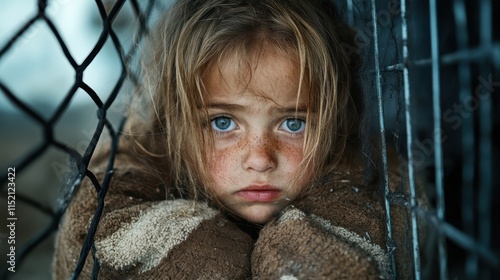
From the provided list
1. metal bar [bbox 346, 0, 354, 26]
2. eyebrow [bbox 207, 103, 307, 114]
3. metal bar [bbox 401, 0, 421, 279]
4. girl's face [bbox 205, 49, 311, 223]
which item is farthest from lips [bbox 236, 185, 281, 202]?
metal bar [bbox 346, 0, 354, 26]

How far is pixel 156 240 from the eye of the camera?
60 centimetres

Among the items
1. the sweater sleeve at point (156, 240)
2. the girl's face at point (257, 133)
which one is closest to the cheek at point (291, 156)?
the girl's face at point (257, 133)

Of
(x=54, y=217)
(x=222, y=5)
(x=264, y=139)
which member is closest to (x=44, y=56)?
(x=222, y=5)

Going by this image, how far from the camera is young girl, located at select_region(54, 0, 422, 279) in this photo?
23.5 inches

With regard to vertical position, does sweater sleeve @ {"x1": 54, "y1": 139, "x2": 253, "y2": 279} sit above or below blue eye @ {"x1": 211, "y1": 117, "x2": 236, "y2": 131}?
below

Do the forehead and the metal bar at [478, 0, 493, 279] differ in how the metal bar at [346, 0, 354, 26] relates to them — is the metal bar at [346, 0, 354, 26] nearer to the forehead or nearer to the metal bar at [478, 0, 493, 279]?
the forehead

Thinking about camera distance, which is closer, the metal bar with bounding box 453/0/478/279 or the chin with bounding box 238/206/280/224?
the metal bar with bounding box 453/0/478/279

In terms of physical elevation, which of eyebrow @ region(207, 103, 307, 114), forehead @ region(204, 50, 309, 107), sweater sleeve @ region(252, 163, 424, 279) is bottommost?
sweater sleeve @ region(252, 163, 424, 279)

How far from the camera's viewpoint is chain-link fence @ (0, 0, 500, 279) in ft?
1.36

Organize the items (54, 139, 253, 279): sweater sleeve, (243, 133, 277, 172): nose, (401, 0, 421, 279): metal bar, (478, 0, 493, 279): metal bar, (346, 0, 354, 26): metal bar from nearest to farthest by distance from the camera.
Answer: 1. (478, 0, 493, 279): metal bar
2. (401, 0, 421, 279): metal bar
3. (54, 139, 253, 279): sweater sleeve
4. (243, 133, 277, 172): nose
5. (346, 0, 354, 26): metal bar

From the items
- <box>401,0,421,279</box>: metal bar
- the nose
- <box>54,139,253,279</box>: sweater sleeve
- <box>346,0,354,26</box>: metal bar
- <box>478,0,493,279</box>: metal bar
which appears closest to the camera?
<box>478,0,493,279</box>: metal bar

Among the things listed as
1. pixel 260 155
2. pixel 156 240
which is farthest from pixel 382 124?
pixel 156 240

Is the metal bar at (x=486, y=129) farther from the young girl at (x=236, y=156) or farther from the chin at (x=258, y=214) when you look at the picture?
the chin at (x=258, y=214)

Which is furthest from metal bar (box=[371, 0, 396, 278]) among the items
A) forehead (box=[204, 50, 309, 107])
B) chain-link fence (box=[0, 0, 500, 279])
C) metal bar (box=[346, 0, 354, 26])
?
metal bar (box=[346, 0, 354, 26])
